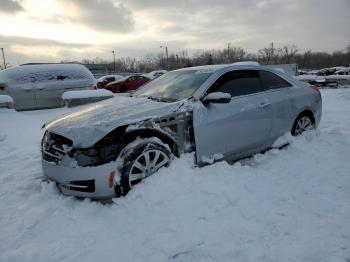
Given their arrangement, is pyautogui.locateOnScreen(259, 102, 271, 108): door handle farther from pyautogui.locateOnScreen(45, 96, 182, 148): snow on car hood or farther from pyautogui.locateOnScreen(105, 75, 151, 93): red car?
pyautogui.locateOnScreen(105, 75, 151, 93): red car

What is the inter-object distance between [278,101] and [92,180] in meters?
3.13

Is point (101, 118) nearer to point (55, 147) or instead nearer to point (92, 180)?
point (55, 147)

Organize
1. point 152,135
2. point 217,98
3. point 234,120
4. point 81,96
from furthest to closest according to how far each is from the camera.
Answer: point 81,96
point 234,120
point 217,98
point 152,135

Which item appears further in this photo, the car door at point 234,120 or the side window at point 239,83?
the side window at point 239,83

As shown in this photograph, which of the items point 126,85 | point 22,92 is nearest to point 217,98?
point 22,92

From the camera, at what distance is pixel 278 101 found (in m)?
5.41

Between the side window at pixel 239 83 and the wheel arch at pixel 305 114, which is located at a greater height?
the side window at pixel 239 83

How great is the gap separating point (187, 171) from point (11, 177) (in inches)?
102

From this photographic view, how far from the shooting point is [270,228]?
327cm

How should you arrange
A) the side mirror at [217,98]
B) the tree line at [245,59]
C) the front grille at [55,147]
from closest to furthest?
the front grille at [55,147], the side mirror at [217,98], the tree line at [245,59]

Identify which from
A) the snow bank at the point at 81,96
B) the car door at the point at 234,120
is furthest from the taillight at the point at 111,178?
the snow bank at the point at 81,96

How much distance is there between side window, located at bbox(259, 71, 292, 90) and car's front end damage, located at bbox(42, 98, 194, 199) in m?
2.02

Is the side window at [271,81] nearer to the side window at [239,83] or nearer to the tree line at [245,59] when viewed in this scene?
the side window at [239,83]

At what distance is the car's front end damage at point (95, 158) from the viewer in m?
3.74
